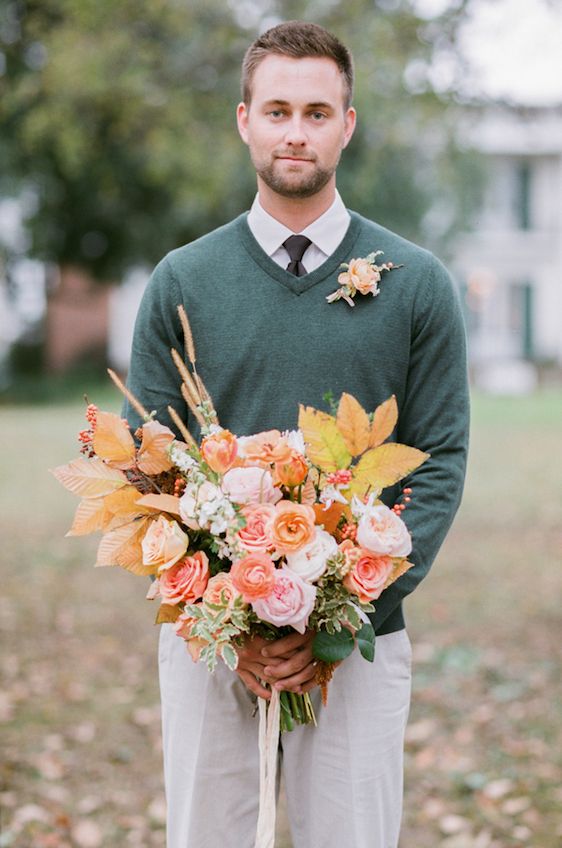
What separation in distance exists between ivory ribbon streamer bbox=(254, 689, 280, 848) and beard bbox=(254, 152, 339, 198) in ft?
3.61

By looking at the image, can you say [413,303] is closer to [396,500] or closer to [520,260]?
[396,500]

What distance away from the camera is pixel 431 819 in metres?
3.89

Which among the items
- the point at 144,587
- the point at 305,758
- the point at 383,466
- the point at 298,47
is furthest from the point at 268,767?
the point at 144,587

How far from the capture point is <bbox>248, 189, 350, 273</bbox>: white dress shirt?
2.43 m

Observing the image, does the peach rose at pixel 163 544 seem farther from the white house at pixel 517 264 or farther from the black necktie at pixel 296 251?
the white house at pixel 517 264

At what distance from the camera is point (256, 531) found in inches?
77.4

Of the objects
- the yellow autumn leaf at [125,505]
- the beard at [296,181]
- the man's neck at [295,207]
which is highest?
the beard at [296,181]

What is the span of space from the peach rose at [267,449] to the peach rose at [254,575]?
7.4 inches

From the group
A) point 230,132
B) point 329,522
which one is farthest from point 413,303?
point 230,132

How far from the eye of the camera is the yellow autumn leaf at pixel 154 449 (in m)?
2.09

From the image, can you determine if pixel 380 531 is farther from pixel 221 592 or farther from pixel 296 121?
pixel 296 121

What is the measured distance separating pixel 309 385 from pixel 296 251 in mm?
326

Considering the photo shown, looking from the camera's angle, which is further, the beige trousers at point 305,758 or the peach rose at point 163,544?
the beige trousers at point 305,758

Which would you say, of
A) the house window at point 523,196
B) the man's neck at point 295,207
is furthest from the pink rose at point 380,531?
the house window at point 523,196
